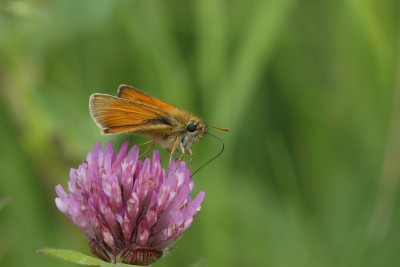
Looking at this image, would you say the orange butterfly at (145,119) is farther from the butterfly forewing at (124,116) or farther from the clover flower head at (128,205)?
the clover flower head at (128,205)

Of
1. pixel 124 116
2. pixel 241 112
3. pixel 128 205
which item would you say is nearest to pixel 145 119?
pixel 124 116

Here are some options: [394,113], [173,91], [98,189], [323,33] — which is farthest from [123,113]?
[323,33]

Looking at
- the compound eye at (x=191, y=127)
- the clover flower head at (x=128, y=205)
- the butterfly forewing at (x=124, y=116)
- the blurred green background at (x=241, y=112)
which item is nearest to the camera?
the clover flower head at (x=128, y=205)

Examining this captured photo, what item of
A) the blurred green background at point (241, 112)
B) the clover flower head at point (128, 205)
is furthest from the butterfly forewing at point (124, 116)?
the blurred green background at point (241, 112)

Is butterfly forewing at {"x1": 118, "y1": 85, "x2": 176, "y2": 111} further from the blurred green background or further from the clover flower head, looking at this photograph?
the blurred green background

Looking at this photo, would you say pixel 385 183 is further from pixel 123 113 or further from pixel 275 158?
pixel 123 113
